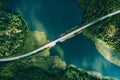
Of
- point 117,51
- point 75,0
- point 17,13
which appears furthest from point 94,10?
point 17,13

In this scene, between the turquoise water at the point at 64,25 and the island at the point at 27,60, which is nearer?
the island at the point at 27,60

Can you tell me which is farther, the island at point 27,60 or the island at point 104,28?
the island at point 104,28

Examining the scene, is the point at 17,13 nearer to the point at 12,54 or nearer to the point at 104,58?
the point at 12,54

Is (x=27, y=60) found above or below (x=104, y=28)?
below

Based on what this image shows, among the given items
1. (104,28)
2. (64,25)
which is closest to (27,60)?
(64,25)

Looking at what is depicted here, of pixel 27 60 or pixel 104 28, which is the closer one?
pixel 27 60

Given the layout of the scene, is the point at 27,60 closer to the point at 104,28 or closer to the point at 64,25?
the point at 64,25

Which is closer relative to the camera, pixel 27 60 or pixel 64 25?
pixel 27 60

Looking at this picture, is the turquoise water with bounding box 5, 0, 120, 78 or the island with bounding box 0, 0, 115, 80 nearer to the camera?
the island with bounding box 0, 0, 115, 80
